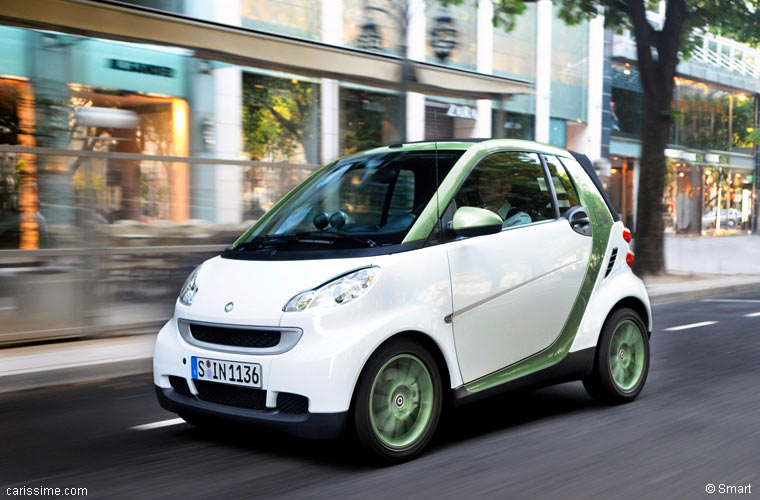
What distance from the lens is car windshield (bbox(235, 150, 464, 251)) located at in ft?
14.4

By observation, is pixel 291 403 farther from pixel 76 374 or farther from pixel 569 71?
pixel 569 71

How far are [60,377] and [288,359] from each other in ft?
11.0

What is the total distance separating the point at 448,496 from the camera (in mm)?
3602

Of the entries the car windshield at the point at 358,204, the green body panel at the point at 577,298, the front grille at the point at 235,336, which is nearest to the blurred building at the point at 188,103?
the car windshield at the point at 358,204

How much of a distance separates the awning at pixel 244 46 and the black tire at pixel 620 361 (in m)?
5.29

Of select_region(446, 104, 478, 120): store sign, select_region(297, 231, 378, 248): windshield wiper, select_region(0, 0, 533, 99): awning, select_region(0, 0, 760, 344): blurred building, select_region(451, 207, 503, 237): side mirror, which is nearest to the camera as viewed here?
select_region(297, 231, 378, 248): windshield wiper

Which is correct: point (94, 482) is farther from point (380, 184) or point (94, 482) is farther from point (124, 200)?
point (124, 200)

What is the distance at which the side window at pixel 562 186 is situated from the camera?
522 cm

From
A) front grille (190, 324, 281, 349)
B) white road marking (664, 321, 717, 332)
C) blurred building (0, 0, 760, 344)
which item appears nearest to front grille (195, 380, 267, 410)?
front grille (190, 324, 281, 349)

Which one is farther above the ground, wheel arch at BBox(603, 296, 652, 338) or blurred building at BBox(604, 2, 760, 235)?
blurred building at BBox(604, 2, 760, 235)

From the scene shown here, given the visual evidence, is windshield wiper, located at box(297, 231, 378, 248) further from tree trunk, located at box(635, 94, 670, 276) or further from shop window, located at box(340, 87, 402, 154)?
tree trunk, located at box(635, 94, 670, 276)

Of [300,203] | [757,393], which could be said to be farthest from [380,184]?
[757,393]

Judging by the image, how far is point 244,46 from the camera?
8.99 meters

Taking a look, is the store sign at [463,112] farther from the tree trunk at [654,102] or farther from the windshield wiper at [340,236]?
the windshield wiper at [340,236]
